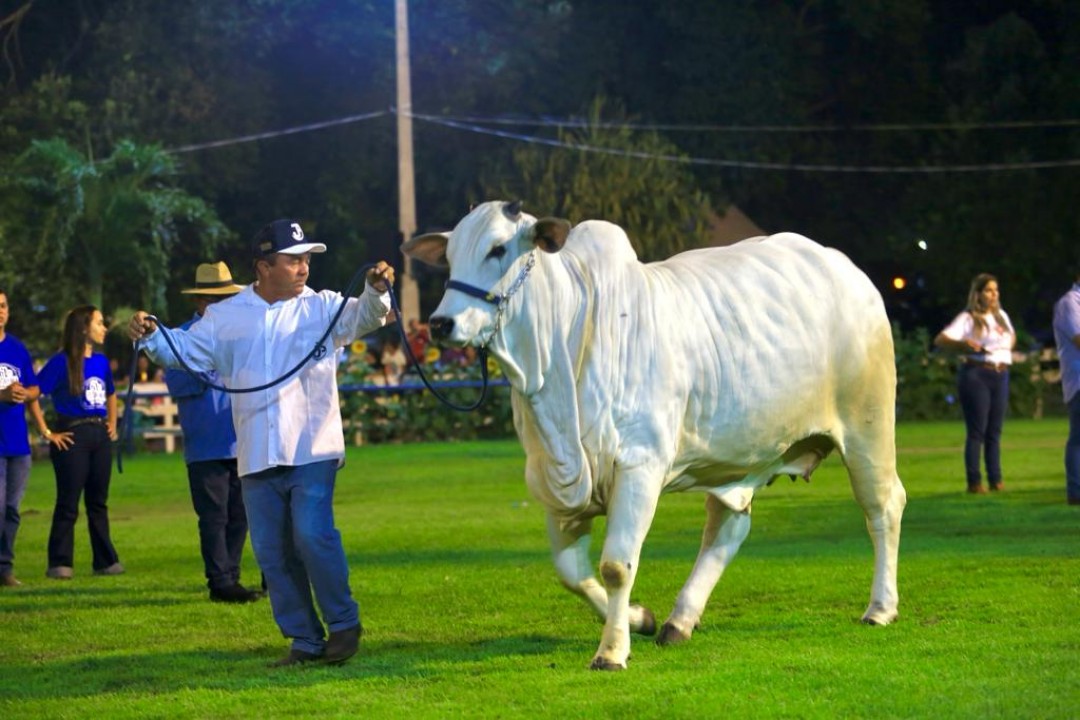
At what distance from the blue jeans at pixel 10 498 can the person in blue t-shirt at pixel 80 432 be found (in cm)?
28

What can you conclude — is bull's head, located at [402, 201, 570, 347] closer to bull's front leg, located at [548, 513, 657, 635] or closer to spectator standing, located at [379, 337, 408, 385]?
bull's front leg, located at [548, 513, 657, 635]

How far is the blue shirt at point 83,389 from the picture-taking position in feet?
46.4

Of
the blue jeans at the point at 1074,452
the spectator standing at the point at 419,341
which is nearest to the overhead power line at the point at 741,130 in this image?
the spectator standing at the point at 419,341

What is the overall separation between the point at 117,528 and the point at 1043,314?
36.3m

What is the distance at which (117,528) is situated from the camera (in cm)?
1841

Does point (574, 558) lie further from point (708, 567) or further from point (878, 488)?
point (878, 488)

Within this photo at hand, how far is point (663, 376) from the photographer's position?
30.5 feet

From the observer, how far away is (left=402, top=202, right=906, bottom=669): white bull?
8.90 meters

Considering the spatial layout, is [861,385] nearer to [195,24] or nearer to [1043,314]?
[1043,314]

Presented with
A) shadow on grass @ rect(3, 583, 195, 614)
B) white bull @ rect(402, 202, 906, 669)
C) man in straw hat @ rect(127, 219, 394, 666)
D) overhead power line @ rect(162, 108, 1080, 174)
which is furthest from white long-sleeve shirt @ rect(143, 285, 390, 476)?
overhead power line @ rect(162, 108, 1080, 174)

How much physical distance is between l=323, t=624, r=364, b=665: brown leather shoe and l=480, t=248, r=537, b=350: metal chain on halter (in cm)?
162

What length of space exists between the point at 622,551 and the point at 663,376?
92cm

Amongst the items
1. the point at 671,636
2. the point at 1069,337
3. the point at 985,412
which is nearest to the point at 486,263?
the point at 671,636

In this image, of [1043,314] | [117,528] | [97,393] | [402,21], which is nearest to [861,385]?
[97,393]
